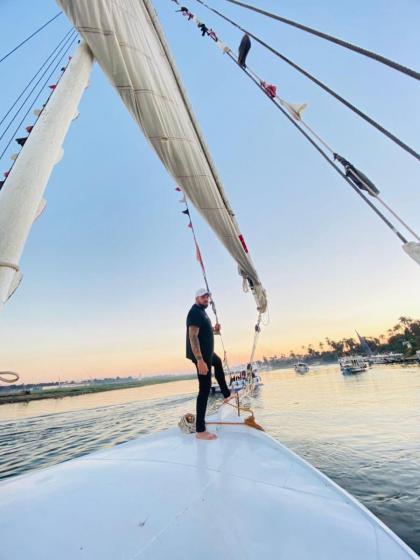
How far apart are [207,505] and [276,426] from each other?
13667 millimetres

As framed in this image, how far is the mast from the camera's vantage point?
159cm

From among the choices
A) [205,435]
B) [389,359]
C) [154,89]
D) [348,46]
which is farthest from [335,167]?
[389,359]

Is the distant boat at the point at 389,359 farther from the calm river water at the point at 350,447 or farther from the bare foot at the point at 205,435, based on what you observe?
the bare foot at the point at 205,435

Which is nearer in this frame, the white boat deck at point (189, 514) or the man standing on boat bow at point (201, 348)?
the white boat deck at point (189, 514)

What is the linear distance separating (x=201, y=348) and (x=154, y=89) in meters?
3.22

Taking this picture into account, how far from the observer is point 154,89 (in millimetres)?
2832

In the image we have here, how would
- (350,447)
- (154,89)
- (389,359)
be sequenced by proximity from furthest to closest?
(389,359), (350,447), (154,89)

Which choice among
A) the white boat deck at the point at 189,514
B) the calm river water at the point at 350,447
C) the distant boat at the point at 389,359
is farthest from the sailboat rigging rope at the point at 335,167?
the distant boat at the point at 389,359

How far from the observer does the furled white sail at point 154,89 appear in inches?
96.3

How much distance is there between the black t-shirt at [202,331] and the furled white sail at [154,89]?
1.33 m

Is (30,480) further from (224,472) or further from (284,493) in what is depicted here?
(284,493)

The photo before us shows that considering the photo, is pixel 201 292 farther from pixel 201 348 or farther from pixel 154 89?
pixel 154 89

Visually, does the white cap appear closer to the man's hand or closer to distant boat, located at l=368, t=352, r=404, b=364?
the man's hand

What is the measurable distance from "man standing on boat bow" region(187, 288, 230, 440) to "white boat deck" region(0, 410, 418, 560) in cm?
93
